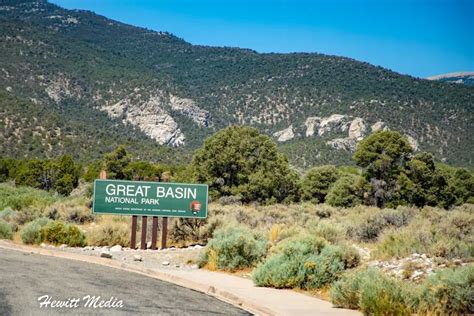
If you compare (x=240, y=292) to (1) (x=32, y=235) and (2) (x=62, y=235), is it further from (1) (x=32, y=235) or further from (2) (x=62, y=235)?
(1) (x=32, y=235)

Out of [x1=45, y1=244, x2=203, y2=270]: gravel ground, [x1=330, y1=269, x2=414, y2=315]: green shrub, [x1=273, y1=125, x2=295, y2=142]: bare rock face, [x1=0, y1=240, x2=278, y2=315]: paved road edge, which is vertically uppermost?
[x1=273, y1=125, x2=295, y2=142]: bare rock face

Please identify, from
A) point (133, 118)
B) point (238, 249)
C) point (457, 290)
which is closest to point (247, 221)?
point (238, 249)

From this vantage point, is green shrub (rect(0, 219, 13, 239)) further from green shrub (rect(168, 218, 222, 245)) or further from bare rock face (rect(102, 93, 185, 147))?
bare rock face (rect(102, 93, 185, 147))

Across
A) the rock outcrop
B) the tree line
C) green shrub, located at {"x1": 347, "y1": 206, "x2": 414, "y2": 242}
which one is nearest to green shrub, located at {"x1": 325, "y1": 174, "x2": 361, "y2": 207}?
the tree line

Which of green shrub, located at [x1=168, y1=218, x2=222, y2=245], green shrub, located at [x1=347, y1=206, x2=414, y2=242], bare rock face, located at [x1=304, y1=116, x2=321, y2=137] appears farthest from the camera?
bare rock face, located at [x1=304, y1=116, x2=321, y2=137]

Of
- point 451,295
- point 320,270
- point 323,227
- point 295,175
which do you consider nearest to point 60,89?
point 295,175

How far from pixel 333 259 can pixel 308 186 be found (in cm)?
4838

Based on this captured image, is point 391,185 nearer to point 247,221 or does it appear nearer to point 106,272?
point 247,221

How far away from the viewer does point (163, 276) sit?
14.4 metres

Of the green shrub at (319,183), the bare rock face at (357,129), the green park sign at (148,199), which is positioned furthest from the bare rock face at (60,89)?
the green park sign at (148,199)

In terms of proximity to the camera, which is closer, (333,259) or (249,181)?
(333,259)

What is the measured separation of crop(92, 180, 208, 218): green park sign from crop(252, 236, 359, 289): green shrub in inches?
314

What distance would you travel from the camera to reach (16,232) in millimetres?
24266

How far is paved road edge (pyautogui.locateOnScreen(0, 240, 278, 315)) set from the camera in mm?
10761
